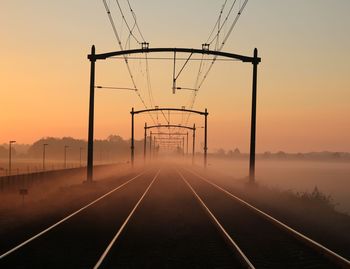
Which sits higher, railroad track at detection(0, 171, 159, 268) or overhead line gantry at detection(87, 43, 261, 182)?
overhead line gantry at detection(87, 43, 261, 182)

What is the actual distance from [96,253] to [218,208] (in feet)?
38.3

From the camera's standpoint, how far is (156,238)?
14250 millimetres

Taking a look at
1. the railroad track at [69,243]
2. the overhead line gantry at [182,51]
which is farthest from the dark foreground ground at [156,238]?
the overhead line gantry at [182,51]

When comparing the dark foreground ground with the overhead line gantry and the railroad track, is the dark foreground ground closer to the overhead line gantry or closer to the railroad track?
the railroad track

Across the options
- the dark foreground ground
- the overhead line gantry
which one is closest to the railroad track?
the dark foreground ground

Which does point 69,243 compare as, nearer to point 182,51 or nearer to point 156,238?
point 156,238

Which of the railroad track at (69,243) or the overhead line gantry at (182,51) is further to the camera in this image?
the overhead line gantry at (182,51)

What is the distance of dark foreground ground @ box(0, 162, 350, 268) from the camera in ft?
36.1

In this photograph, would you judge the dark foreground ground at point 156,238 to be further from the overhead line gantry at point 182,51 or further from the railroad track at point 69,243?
the overhead line gantry at point 182,51

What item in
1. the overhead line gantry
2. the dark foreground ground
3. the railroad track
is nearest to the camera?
the railroad track

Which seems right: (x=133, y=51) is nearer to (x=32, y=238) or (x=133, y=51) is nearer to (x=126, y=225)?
(x=126, y=225)

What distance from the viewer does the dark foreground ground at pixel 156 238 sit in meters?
11.0

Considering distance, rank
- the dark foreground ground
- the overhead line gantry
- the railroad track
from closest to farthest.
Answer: the railroad track → the dark foreground ground → the overhead line gantry

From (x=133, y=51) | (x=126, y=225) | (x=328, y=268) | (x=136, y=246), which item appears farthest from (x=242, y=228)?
(x=133, y=51)
